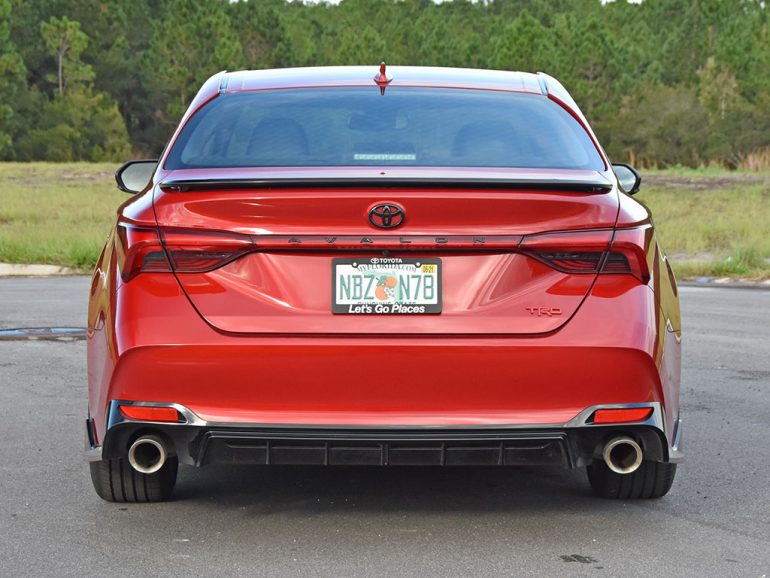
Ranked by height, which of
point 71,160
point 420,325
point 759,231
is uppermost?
point 420,325

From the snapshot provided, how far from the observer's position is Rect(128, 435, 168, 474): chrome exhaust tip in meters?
4.85

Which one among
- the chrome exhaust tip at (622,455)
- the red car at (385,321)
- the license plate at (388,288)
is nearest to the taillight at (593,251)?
the red car at (385,321)

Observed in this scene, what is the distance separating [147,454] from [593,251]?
1.69 meters

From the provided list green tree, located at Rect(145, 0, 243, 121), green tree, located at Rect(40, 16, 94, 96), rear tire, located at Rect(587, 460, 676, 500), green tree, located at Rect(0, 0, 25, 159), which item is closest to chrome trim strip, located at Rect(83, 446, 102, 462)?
rear tire, located at Rect(587, 460, 676, 500)

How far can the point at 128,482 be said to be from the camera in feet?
17.7

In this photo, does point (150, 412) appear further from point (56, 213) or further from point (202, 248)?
point (56, 213)

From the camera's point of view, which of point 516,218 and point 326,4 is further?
point 326,4

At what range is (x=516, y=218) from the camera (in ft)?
15.3

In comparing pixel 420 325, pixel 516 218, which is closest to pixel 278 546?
pixel 420 325

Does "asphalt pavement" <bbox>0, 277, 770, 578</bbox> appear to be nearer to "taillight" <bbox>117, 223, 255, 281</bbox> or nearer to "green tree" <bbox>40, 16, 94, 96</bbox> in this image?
"taillight" <bbox>117, 223, 255, 281</bbox>

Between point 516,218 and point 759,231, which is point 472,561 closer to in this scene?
point 516,218

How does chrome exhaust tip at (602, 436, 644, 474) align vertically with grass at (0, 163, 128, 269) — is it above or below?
above

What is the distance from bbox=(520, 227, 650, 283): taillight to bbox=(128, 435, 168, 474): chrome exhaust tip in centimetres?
139

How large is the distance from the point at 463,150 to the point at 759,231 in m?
18.3
